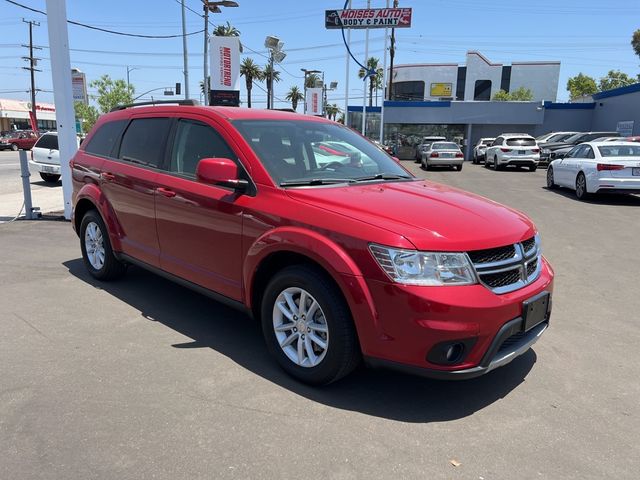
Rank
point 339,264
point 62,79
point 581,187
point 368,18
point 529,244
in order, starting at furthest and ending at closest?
point 368,18 → point 581,187 → point 62,79 → point 529,244 → point 339,264

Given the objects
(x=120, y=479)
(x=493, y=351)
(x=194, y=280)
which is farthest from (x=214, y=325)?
(x=493, y=351)

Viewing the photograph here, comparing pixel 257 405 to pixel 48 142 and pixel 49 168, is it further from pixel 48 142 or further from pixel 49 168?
pixel 48 142

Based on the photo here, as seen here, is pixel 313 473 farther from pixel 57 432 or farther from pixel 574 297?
pixel 574 297

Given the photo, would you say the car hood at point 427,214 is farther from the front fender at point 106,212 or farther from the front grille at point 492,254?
the front fender at point 106,212

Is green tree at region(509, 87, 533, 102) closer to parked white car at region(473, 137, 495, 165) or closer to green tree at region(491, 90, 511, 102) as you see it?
green tree at region(491, 90, 511, 102)

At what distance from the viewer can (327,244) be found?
3.16 meters

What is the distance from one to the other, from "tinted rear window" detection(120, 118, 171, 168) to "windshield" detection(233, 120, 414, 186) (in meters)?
1.01

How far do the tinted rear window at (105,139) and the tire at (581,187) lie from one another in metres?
11.6

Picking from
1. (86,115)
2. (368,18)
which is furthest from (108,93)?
(368,18)

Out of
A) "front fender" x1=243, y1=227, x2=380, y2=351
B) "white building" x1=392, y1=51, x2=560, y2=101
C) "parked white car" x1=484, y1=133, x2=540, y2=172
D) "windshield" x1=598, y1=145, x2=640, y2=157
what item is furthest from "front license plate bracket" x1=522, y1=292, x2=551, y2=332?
"white building" x1=392, y1=51, x2=560, y2=101

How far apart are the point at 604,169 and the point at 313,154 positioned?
10.9 m

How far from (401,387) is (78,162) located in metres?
4.56

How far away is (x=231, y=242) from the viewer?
3.86 metres

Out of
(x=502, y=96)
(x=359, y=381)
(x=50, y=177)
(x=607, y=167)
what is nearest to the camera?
(x=359, y=381)
